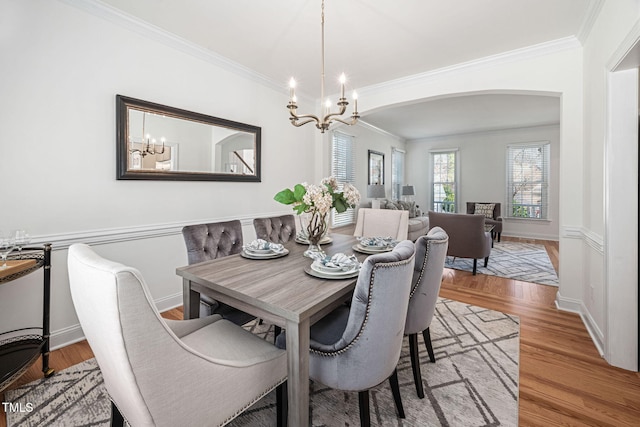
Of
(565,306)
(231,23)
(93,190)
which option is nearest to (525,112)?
(565,306)

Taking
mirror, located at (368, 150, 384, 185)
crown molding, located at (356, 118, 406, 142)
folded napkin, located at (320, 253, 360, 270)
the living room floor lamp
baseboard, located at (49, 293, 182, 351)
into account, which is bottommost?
baseboard, located at (49, 293, 182, 351)

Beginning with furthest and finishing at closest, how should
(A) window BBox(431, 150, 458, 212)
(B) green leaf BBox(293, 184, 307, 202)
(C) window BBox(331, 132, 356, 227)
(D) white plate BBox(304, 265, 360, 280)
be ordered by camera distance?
1. (A) window BBox(431, 150, 458, 212)
2. (C) window BBox(331, 132, 356, 227)
3. (B) green leaf BBox(293, 184, 307, 202)
4. (D) white plate BBox(304, 265, 360, 280)

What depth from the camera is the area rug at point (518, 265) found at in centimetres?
402

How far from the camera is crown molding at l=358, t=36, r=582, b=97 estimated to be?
2840 millimetres

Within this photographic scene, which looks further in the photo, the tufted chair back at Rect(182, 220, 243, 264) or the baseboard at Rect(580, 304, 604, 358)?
the baseboard at Rect(580, 304, 604, 358)

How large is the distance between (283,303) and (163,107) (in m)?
2.44

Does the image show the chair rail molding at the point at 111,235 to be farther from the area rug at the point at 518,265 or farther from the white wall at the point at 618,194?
the area rug at the point at 518,265

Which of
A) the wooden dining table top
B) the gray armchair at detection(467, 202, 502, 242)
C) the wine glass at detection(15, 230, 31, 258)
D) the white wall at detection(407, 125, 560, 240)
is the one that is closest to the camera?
the wooden dining table top

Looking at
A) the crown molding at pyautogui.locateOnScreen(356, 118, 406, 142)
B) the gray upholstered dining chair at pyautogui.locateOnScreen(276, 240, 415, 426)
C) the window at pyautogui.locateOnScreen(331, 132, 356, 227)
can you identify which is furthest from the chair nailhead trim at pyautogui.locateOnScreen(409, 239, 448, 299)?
the crown molding at pyautogui.locateOnScreen(356, 118, 406, 142)

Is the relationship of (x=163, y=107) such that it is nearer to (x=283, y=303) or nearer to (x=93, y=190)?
(x=93, y=190)

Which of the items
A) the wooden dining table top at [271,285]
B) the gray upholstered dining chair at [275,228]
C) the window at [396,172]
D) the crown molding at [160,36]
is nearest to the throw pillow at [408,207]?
the window at [396,172]

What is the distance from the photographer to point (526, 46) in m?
2.97

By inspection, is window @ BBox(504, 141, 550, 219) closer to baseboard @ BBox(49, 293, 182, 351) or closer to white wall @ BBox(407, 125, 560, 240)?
white wall @ BBox(407, 125, 560, 240)

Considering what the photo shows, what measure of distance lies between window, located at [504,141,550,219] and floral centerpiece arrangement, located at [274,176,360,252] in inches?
277
